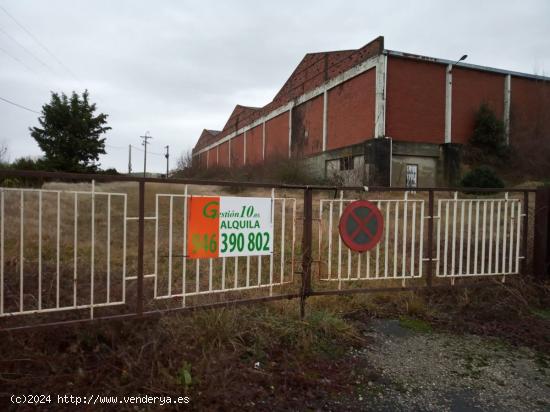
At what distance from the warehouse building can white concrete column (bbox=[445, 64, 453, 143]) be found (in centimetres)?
5

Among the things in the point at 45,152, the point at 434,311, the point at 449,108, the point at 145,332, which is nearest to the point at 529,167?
the point at 449,108

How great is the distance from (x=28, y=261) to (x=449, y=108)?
62.8 feet

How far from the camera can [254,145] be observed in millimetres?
33344

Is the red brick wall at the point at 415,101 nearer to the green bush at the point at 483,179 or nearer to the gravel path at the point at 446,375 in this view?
the green bush at the point at 483,179

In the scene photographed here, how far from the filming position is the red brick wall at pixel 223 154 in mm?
41656

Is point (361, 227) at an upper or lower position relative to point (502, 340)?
upper

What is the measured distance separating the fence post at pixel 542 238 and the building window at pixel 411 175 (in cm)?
1255

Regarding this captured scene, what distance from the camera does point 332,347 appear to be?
3432 mm

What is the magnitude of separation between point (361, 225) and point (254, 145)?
98.0ft

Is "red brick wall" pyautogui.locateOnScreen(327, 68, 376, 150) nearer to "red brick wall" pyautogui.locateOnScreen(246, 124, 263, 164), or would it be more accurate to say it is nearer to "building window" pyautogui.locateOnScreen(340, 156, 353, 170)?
"building window" pyautogui.locateOnScreen(340, 156, 353, 170)

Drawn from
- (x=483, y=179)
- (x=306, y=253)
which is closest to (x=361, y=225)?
(x=306, y=253)

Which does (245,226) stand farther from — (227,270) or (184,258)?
(227,270)

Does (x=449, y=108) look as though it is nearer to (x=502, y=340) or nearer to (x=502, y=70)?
(x=502, y=70)

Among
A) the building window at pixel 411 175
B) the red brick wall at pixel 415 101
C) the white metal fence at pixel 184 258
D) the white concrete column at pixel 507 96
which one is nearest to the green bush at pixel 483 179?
the building window at pixel 411 175
